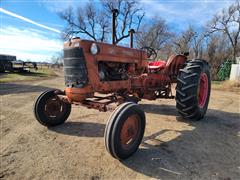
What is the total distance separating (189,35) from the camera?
35.0 meters

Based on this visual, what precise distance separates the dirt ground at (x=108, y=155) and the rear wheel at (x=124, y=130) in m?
0.18

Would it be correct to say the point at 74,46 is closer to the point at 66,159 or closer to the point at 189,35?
the point at 66,159

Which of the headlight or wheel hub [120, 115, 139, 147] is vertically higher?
the headlight

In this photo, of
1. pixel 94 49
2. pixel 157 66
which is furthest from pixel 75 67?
pixel 157 66

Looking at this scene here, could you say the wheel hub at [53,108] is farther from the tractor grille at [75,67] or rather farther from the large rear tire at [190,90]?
the large rear tire at [190,90]

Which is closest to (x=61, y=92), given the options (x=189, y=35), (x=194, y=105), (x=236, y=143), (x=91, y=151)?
(x=91, y=151)

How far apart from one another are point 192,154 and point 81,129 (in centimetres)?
223

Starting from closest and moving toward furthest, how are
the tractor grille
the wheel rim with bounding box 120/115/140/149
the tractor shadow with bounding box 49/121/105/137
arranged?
the wheel rim with bounding box 120/115/140/149 < the tractor grille < the tractor shadow with bounding box 49/121/105/137

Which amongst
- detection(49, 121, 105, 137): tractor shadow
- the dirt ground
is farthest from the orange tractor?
the dirt ground

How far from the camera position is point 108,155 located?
3344 mm

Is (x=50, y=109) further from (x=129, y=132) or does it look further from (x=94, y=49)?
(x=129, y=132)

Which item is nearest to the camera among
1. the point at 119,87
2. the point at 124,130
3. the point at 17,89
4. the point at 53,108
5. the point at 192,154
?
the point at 124,130

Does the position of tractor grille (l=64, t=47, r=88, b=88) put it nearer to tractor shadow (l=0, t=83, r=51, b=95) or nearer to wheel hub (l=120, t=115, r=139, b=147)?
wheel hub (l=120, t=115, r=139, b=147)

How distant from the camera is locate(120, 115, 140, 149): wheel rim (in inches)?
127
